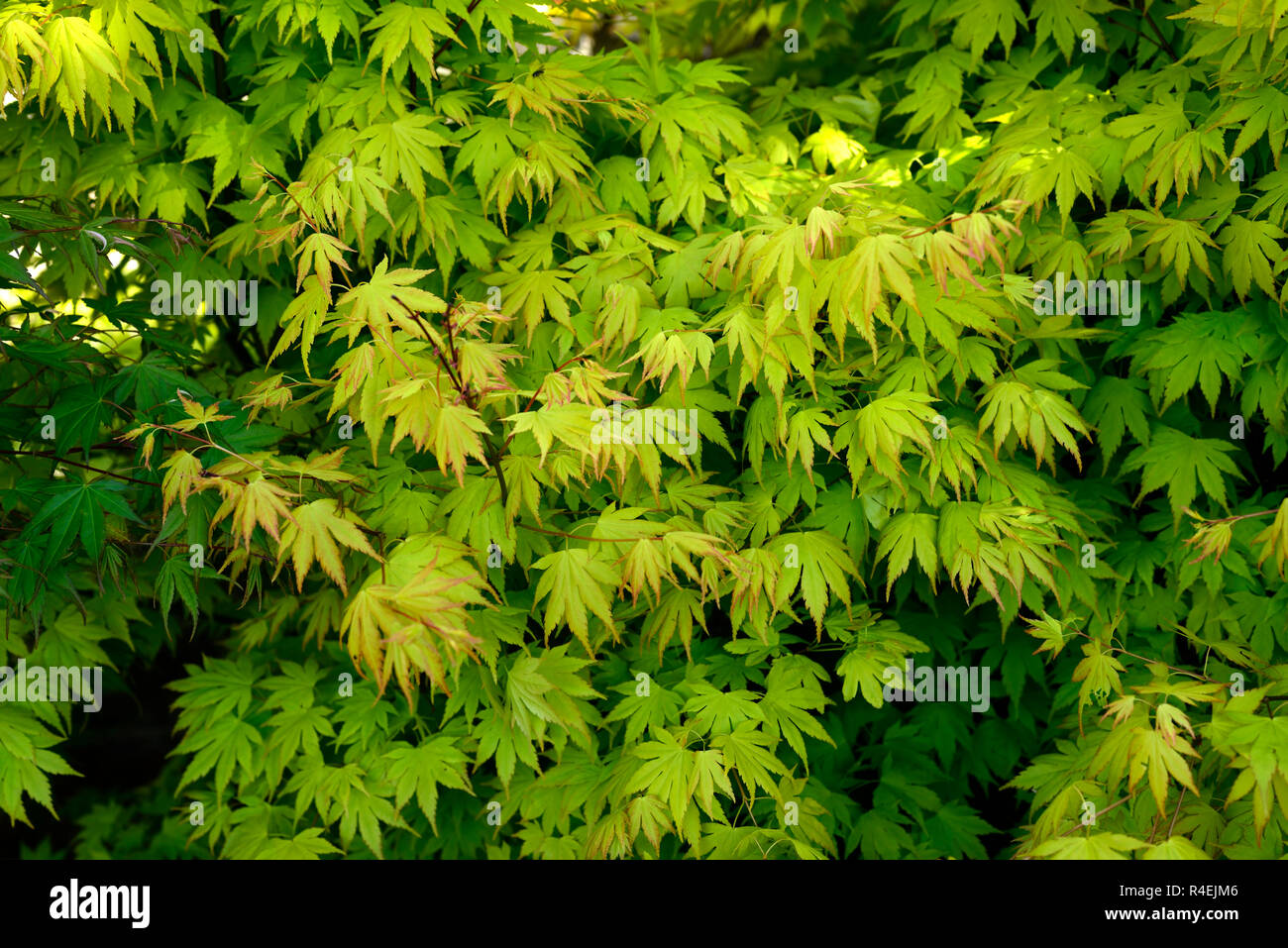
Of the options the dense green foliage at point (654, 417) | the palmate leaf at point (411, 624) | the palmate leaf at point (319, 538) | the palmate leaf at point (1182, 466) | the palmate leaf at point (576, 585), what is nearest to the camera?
the palmate leaf at point (411, 624)

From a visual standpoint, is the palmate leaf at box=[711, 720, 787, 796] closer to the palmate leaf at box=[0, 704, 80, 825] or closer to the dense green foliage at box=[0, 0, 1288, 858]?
the dense green foliage at box=[0, 0, 1288, 858]

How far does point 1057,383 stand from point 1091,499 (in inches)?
19.1

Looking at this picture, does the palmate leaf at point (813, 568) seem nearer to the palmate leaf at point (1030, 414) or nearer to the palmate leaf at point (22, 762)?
the palmate leaf at point (1030, 414)

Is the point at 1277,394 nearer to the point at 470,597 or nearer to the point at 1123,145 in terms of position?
the point at 1123,145

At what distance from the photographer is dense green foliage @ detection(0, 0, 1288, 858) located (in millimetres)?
2652

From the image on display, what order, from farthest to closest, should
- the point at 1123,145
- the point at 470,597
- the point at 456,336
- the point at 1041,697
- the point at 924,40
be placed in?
1. the point at 924,40
2. the point at 1041,697
3. the point at 1123,145
4. the point at 456,336
5. the point at 470,597

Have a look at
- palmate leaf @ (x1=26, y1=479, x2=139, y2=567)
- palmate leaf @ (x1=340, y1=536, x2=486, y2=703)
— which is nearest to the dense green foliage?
A: palmate leaf @ (x1=26, y1=479, x2=139, y2=567)

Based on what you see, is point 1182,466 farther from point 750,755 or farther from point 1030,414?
point 750,755

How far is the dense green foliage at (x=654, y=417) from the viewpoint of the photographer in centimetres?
265

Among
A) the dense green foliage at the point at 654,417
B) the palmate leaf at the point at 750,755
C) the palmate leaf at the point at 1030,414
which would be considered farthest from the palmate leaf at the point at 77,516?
the palmate leaf at the point at 1030,414

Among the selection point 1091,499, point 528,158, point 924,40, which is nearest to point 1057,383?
point 1091,499

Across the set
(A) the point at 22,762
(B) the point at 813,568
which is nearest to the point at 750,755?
(B) the point at 813,568

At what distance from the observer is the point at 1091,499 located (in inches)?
125

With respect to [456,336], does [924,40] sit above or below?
above
